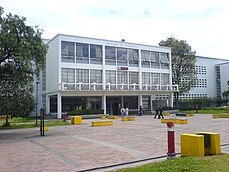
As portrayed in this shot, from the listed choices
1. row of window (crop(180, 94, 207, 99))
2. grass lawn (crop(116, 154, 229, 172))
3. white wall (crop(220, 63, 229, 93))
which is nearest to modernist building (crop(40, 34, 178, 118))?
row of window (crop(180, 94, 207, 99))

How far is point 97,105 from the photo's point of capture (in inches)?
1635

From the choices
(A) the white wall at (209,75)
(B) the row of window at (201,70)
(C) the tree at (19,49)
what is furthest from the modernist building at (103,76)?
(A) the white wall at (209,75)

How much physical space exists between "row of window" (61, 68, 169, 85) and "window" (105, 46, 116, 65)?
1.51 metres

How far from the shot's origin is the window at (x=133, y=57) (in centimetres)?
4394

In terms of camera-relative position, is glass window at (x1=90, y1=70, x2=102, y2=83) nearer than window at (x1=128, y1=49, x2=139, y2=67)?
Yes

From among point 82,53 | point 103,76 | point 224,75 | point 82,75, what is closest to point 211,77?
point 224,75

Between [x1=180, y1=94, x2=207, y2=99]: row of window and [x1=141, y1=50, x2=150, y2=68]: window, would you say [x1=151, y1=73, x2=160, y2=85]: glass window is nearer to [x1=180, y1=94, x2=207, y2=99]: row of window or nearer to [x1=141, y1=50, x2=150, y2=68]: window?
[x1=141, y1=50, x2=150, y2=68]: window

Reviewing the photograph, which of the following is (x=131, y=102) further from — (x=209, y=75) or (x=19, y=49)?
(x=19, y=49)

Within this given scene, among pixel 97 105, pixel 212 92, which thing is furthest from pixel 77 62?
pixel 212 92

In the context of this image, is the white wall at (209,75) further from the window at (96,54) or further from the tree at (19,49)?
the tree at (19,49)

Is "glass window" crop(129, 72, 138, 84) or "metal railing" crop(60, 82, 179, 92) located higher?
"glass window" crop(129, 72, 138, 84)

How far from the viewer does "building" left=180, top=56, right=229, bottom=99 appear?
6291cm

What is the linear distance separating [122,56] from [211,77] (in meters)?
32.2

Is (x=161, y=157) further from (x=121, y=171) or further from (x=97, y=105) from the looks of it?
(x=97, y=105)
